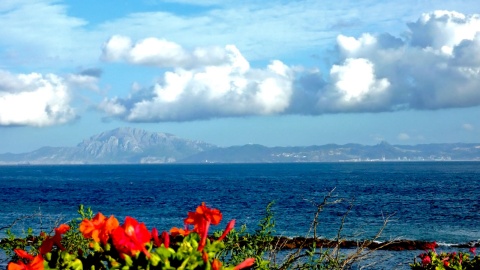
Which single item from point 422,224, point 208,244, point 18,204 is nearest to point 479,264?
point 208,244

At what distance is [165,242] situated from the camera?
3.43m

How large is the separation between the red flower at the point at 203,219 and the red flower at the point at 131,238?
287 millimetres

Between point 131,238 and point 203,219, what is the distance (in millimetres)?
418

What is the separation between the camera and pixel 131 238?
322 centimetres

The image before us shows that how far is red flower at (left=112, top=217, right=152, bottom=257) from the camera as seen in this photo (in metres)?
3.21

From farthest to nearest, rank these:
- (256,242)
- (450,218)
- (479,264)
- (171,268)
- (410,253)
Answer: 1. (450,218)
2. (410,253)
3. (479,264)
4. (256,242)
5. (171,268)

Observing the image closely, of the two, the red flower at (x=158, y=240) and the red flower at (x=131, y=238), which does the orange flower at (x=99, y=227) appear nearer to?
the red flower at (x=131, y=238)

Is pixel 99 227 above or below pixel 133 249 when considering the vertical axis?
above

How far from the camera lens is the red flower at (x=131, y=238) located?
3.21 metres

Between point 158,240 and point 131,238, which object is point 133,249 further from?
point 158,240

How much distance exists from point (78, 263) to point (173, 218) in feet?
195

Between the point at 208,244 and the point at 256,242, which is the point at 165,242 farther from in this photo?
the point at 256,242

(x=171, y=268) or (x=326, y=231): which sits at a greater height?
(x=171, y=268)

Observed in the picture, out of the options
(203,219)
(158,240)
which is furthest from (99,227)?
(203,219)
